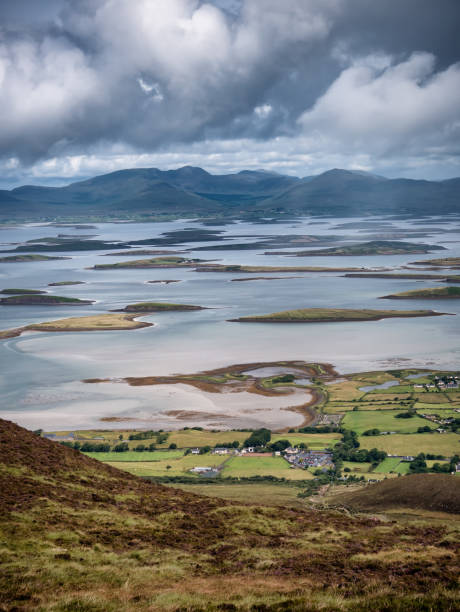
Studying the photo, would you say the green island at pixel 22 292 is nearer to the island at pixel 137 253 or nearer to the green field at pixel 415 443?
the island at pixel 137 253

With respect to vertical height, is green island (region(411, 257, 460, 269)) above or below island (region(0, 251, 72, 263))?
below

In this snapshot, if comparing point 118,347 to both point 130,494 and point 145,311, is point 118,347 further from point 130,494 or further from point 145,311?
point 130,494

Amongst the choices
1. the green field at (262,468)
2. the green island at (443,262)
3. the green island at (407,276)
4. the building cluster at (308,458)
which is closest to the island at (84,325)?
the building cluster at (308,458)

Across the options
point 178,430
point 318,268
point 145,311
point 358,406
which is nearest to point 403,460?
point 358,406

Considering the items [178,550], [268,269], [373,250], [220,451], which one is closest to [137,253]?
[268,269]

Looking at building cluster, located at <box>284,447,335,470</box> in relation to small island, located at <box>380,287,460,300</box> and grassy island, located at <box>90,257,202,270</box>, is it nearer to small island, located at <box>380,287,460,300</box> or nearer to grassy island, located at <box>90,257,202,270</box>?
small island, located at <box>380,287,460,300</box>

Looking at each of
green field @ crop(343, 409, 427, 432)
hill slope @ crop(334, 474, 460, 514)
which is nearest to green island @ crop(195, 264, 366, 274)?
green field @ crop(343, 409, 427, 432)
